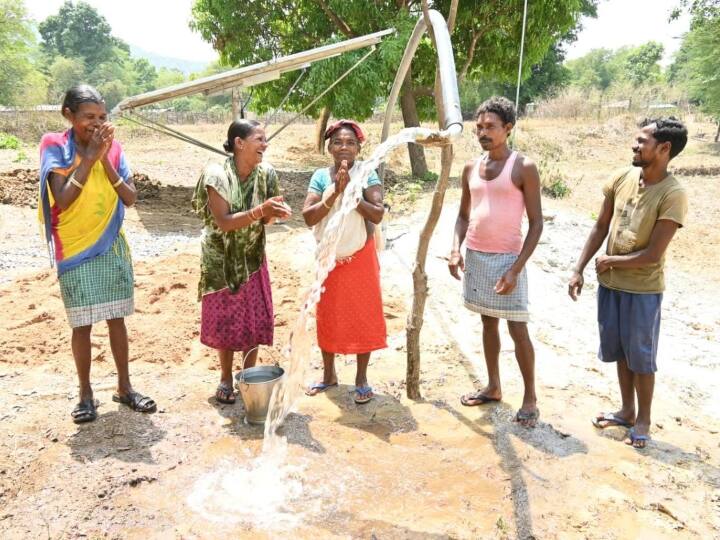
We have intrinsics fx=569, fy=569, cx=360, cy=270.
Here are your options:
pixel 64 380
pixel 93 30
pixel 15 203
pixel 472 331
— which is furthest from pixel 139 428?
pixel 93 30

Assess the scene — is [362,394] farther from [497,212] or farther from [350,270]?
[497,212]

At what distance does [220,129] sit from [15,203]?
58.7 ft

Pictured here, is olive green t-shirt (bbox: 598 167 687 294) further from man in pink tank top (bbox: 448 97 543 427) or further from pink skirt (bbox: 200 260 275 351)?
pink skirt (bbox: 200 260 275 351)

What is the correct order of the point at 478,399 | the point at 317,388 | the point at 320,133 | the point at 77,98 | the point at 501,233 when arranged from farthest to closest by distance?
the point at 320,133 → the point at 317,388 → the point at 478,399 → the point at 501,233 → the point at 77,98

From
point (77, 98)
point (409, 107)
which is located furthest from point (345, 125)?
point (409, 107)

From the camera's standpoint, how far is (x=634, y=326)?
268 centimetres

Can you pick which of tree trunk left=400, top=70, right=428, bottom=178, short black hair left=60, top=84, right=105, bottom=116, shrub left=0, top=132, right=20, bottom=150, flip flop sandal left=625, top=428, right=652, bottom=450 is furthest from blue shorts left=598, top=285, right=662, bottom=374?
shrub left=0, top=132, right=20, bottom=150

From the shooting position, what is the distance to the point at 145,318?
4.46 meters

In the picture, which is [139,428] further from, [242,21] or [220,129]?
[220,129]

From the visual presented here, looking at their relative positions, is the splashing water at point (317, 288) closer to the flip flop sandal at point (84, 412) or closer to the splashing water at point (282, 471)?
the splashing water at point (282, 471)

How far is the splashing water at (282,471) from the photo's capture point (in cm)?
235

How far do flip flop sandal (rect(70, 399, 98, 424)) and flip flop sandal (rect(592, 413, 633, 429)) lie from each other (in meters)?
2.62

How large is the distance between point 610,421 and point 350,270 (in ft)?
5.13

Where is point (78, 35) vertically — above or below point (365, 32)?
above
